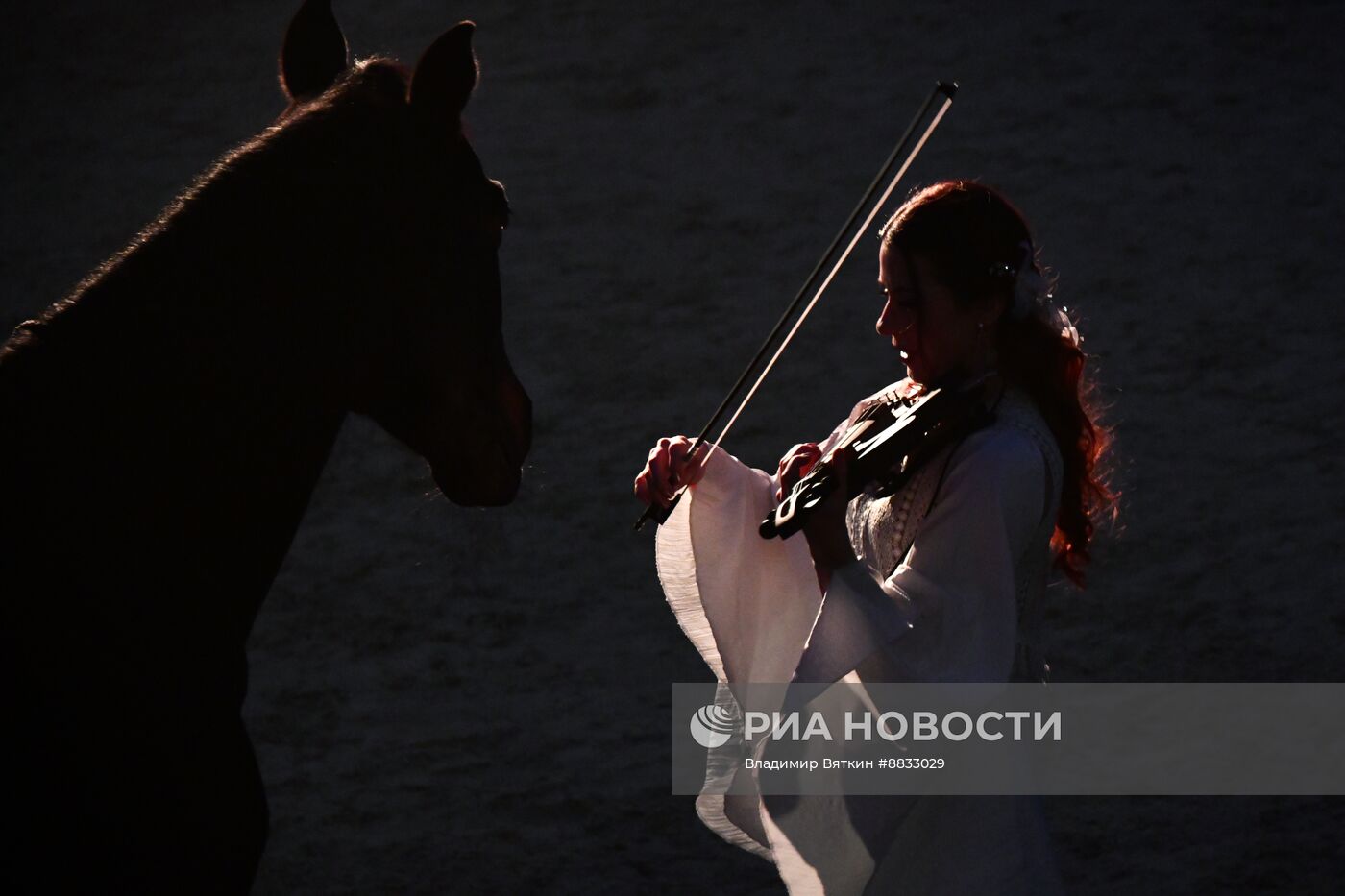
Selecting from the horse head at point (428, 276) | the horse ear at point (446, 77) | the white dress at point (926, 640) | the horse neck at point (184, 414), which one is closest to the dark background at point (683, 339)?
the white dress at point (926, 640)

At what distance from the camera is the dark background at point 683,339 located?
4.44 meters

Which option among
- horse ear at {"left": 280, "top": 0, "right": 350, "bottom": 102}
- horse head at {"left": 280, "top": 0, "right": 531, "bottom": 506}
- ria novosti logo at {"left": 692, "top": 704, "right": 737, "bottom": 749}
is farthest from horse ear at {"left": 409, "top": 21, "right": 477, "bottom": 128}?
ria novosti logo at {"left": 692, "top": 704, "right": 737, "bottom": 749}

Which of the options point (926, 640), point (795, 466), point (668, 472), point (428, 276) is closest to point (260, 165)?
point (428, 276)

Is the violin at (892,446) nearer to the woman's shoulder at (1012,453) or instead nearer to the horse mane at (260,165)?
the woman's shoulder at (1012,453)

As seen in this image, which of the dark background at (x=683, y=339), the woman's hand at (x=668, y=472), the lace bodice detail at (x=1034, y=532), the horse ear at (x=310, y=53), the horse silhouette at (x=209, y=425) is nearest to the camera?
the horse silhouette at (x=209, y=425)

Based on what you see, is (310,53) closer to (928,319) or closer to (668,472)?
(668,472)

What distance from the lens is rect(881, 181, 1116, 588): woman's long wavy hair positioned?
6.43 ft

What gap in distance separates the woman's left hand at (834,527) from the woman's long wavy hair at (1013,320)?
0.33 meters

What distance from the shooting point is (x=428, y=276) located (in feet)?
5.45

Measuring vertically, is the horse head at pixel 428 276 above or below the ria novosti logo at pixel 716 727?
above

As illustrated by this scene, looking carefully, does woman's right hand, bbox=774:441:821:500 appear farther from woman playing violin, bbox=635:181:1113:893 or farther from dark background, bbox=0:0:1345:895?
dark background, bbox=0:0:1345:895

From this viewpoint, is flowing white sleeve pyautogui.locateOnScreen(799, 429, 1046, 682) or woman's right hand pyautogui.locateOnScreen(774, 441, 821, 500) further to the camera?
woman's right hand pyautogui.locateOnScreen(774, 441, 821, 500)

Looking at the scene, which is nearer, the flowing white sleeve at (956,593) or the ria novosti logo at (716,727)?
the flowing white sleeve at (956,593)

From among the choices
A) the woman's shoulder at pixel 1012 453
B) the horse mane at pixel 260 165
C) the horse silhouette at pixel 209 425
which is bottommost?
the woman's shoulder at pixel 1012 453
